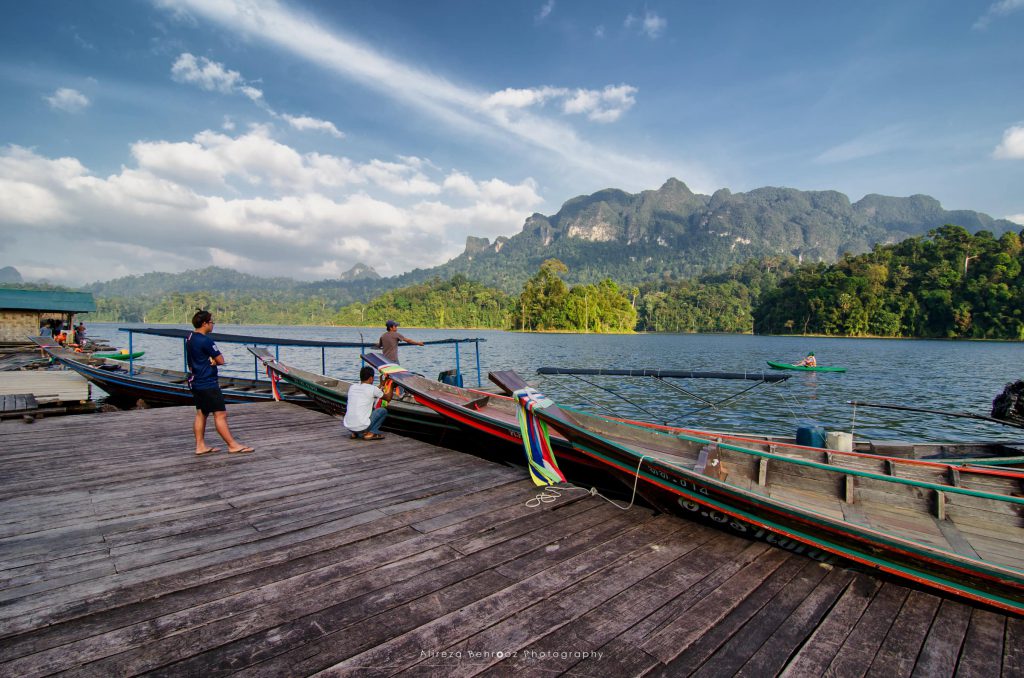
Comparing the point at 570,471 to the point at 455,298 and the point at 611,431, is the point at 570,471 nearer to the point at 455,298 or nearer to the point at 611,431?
the point at 611,431

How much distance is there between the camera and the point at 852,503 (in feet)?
13.7

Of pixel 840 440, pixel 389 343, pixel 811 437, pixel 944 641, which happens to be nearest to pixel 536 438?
pixel 944 641

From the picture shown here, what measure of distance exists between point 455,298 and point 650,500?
129 m

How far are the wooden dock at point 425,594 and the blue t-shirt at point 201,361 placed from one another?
1.40 meters

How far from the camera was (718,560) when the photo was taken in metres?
3.54

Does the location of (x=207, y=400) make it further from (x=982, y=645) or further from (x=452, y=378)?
(x=982, y=645)

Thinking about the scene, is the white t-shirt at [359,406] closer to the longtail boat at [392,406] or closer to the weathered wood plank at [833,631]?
the longtail boat at [392,406]

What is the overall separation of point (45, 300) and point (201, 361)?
3675 cm

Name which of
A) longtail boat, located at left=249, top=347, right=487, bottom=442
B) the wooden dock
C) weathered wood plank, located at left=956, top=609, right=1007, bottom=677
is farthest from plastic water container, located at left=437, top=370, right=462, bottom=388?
weathered wood plank, located at left=956, top=609, right=1007, bottom=677

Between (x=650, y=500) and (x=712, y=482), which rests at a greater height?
(x=712, y=482)

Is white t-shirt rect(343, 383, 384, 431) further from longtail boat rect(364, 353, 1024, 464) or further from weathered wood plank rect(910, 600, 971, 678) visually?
weathered wood plank rect(910, 600, 971, 678)

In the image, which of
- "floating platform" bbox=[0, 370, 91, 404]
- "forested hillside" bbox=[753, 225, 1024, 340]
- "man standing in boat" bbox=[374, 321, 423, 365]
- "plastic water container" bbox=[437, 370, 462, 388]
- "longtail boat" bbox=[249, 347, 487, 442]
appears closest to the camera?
"longtail boat" bbox=[249, 347, 487, 442]

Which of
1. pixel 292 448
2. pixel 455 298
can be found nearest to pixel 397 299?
pixel 455 298

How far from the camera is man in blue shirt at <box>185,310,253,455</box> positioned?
6023 millimetres
